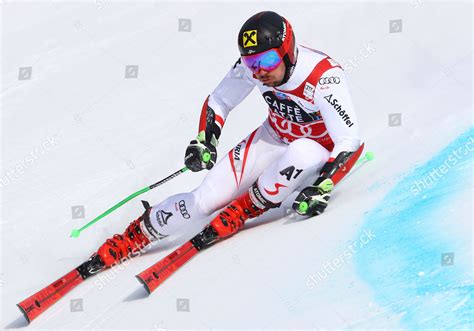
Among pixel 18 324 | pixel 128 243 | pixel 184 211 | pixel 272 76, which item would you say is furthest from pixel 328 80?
pixel 18 324

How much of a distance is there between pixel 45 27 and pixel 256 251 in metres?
6.24

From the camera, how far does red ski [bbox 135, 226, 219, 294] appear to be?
20.5 ft

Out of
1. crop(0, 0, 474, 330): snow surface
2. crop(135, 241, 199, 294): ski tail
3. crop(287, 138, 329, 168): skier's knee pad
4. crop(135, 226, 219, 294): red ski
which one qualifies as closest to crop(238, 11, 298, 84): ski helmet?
crop(287, 138, 329, 168): skier's knee pad

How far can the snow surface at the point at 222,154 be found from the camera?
552 cm

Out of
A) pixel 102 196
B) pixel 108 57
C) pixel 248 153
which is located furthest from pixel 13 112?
pixel 248 153

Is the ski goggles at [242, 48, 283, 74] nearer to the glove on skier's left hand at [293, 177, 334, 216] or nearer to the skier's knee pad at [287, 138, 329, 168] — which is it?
the skier's knee pad at [287, 138, 329, 168]

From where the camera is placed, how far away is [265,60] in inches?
244

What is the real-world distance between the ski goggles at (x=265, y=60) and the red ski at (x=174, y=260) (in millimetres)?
1333

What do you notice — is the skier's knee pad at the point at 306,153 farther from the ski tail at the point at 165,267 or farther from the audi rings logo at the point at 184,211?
the ski tail at the point at 165,267

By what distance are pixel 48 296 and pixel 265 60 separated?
2457 millimetres

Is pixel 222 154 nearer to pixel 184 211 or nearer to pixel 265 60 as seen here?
pixel 184 211

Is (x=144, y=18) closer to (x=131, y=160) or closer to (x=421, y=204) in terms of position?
(x=131, y=160)

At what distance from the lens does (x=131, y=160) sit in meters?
8.95

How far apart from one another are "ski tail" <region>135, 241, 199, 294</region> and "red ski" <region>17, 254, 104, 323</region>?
0.64m
